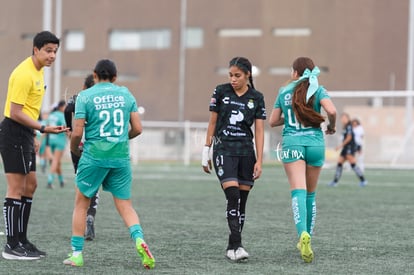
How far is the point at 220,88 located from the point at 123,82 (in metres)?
53.5

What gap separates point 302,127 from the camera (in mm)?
8281

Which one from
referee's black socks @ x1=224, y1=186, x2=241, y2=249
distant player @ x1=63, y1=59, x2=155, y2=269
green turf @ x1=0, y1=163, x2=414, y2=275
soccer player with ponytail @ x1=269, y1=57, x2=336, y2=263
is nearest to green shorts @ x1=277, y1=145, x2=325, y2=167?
soccer player with ponytail @ x1=269, y1=57, x2=336, y2=263

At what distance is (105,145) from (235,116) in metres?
1.39

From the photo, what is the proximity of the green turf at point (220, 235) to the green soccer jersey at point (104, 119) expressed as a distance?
1.04 meters

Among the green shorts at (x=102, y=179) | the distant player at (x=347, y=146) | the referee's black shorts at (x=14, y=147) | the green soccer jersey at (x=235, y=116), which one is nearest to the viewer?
the green shorts at (x=102, y=179)

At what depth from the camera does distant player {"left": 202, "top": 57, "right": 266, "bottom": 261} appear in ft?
26.5

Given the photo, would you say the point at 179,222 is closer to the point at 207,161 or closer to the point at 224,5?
the point at 207,161

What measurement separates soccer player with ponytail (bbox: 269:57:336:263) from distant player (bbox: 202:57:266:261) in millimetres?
285

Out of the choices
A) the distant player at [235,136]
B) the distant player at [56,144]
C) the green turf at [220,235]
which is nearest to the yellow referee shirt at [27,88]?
the green turf at [220,235]

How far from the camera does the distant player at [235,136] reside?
809 centimetres

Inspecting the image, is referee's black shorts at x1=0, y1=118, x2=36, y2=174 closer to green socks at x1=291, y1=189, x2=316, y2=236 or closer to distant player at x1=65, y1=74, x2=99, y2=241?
distant player at x1=65, y1=74, x2=99, y2=241

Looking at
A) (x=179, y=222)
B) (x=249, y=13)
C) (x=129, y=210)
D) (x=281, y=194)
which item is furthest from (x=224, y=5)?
(x=129, y=210)

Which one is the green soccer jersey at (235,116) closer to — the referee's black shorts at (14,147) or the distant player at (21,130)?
the distant player at (21,130)

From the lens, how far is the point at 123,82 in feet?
201
